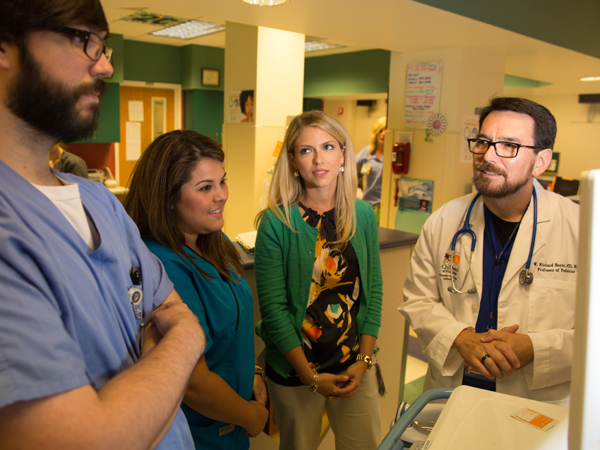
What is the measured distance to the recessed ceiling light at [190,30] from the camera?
5201mm

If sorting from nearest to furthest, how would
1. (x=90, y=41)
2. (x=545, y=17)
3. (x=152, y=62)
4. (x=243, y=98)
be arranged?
(x=90, y=41)
(x=545, y=17)
(x=243, y=98)
(x=152, y=62)

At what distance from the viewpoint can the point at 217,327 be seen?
3.92 feet

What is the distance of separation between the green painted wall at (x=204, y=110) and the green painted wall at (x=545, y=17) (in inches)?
193

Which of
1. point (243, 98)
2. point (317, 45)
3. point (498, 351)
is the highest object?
point (317, 45)

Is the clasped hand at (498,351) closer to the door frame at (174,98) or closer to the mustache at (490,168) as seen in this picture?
the mustache at (490,168)

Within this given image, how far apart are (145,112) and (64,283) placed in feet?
23.0

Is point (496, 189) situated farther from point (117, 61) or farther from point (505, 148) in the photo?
point (117, 61)

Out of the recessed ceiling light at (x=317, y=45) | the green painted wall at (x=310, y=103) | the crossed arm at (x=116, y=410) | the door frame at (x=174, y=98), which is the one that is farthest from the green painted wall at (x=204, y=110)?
the crossed arm at (x=116, y=410)

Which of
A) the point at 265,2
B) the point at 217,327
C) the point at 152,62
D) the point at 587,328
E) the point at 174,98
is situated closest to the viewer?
the point at 587,328

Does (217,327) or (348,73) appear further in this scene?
(348,73)

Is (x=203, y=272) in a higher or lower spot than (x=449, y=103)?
lower

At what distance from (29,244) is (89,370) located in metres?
0.23

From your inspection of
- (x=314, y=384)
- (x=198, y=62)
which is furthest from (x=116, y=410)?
(x=198, y=62)

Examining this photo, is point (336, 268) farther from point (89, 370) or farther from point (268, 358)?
point (89, 370)
